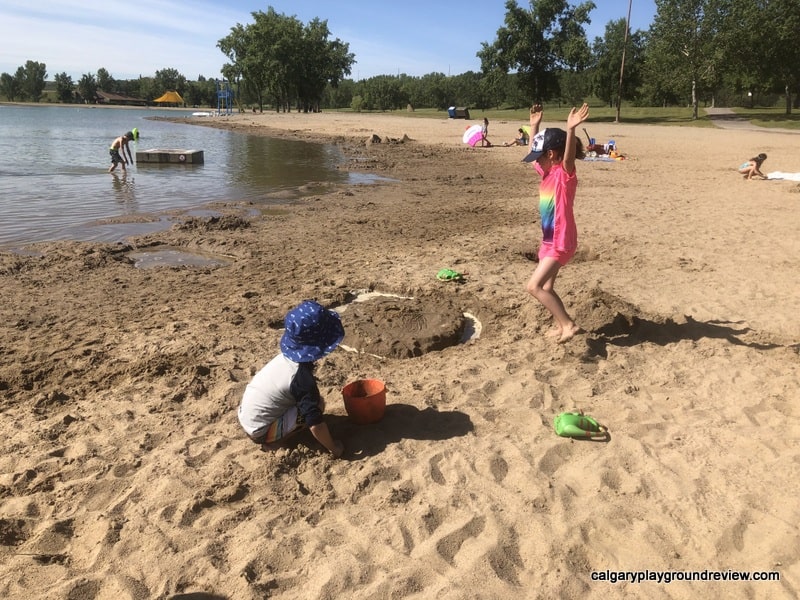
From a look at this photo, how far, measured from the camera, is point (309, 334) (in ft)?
10.9

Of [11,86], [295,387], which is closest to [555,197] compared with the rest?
[295,387]

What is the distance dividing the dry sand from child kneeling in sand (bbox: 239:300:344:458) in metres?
0.14

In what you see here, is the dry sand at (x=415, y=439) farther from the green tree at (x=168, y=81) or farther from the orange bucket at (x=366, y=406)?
the green tree at (x=168, y=81)

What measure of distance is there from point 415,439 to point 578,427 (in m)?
1.02

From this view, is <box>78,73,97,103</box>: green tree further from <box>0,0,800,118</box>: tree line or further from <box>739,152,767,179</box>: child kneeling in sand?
<box>739,152,767,179</box>: child kneeling in sand

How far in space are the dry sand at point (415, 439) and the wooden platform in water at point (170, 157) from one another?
13493 mm

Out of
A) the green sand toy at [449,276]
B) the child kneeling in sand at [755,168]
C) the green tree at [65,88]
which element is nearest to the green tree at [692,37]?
the child kneeling in sand at [755,168]

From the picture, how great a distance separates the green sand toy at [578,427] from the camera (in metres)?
3.56

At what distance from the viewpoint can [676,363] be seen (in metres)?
4.57

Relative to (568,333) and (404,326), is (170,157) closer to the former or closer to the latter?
(404,326)

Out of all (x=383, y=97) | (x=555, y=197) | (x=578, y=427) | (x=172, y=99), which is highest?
(x=172, y=99)

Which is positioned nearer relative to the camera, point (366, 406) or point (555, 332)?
point (366, 406)

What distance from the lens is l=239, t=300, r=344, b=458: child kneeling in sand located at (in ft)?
11.0

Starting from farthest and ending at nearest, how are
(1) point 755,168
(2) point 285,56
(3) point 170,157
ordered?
1. (2) point 285,56
2. (3) point 170,157
3. (1) point 755,168
